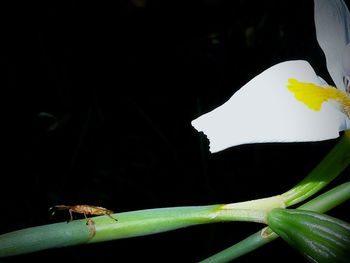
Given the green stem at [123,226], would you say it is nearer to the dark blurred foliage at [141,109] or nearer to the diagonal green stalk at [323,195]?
the diagonal green stalk at [323,195]

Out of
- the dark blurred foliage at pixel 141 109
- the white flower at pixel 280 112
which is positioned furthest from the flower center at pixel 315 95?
the dark blurred foliage at pixel 141 109

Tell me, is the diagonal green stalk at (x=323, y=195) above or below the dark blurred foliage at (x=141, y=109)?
below

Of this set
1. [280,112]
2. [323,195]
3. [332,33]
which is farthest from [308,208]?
[332,33]

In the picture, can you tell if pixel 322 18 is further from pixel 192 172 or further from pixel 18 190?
pixel 18 190

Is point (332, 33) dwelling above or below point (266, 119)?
above

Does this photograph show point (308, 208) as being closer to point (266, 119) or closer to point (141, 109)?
point (266, 119)

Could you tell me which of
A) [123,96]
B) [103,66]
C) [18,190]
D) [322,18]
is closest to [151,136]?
[123,96]
